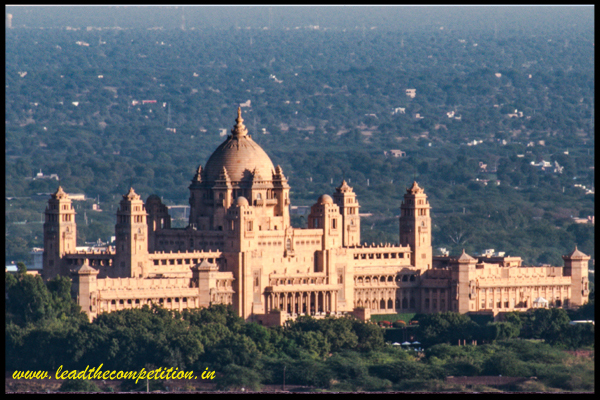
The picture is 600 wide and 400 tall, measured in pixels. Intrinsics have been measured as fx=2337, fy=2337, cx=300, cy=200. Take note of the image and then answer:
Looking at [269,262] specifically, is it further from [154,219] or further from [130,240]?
[130,240]

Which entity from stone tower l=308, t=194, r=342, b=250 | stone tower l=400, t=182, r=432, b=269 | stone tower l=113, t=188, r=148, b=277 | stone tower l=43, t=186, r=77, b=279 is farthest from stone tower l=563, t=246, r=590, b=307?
stone tower l=43, t=186, r=77, b=279

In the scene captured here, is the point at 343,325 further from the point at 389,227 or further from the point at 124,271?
the point at 389,227

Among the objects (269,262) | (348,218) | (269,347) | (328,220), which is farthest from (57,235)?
(348,218)

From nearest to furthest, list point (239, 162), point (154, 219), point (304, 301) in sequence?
point (304, 301), point (239, 162), point (154, 219)

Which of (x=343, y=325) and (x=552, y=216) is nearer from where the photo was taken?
(x=343, y=325)

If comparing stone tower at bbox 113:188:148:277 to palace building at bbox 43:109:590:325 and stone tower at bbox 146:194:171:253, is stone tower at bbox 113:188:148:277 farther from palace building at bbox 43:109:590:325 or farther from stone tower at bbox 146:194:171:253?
stone tower at bbox 146:194:171:253
